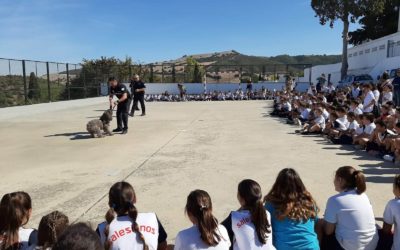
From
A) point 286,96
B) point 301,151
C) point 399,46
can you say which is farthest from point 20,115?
point 399,46

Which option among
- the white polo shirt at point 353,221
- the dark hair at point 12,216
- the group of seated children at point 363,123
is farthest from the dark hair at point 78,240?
the group of seated children at point 363,123

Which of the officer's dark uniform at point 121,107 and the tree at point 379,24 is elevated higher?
the tree at point 379,24

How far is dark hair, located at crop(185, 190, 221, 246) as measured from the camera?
122 inches

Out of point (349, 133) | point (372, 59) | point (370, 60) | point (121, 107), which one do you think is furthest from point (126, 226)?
point (370, 60)

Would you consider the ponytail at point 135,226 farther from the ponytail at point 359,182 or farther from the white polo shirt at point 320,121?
the white polo shirt at point 320,121

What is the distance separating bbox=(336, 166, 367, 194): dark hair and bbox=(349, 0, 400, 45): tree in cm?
4866

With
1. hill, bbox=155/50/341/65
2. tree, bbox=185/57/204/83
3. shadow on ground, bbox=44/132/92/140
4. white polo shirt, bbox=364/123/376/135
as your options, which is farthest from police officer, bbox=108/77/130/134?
hill, bbox=155/50/341/65

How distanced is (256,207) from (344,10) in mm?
46843

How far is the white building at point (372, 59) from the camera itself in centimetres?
3275

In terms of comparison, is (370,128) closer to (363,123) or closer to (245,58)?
(363,123)

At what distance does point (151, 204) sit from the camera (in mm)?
5961

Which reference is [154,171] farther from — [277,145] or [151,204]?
[277,145]

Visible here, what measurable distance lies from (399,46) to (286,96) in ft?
58.3

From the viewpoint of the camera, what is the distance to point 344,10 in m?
45.5
